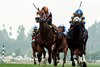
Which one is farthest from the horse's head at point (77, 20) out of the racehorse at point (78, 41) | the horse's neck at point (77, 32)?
the horse's neck at point (77, 32)

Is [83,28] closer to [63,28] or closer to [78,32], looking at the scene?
[78,32]

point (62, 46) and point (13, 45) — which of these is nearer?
point (62, 46)

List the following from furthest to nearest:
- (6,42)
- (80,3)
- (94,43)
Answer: (6,42), (94,43), (80,3)

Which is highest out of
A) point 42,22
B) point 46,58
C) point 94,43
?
point 94,43

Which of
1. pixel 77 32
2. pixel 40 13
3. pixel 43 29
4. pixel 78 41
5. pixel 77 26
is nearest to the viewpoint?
pixel 77 26

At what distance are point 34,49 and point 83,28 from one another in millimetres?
11174

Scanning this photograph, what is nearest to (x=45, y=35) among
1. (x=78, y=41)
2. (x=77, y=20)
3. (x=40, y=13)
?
(x=40, y=13)

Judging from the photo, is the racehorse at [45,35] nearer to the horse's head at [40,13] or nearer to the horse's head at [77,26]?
the horse's head at [40,13]

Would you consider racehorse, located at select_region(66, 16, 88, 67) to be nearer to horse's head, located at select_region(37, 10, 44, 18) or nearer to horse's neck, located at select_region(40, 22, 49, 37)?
horse's neck, located at select_region(40, 22, 49, 37)

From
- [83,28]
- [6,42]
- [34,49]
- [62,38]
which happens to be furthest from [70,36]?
[6,42]

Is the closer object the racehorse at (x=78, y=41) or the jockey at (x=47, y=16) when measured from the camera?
the racehorse at (x=78, y=41)

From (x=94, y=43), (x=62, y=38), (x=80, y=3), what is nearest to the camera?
(x=80, y=3)

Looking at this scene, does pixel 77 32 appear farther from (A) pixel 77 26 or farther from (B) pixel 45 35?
(B) pixel 45 35

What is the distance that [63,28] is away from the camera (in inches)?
1026
